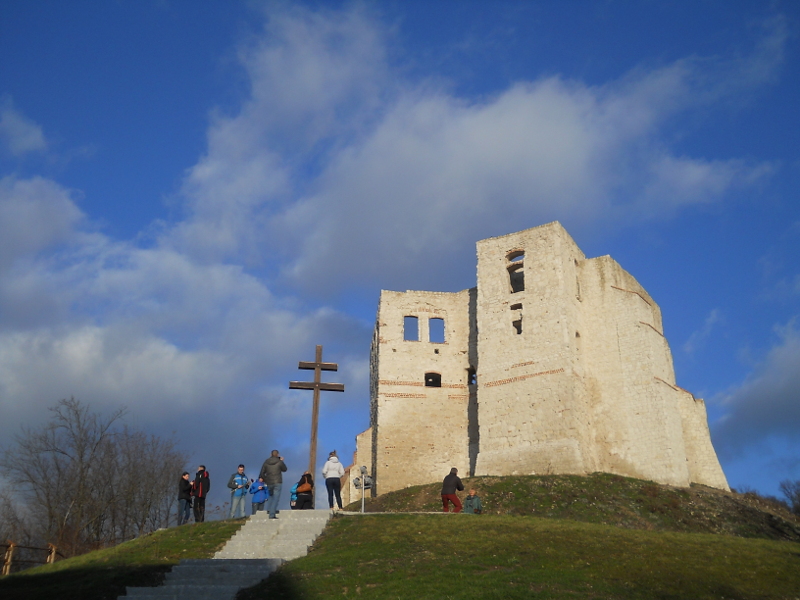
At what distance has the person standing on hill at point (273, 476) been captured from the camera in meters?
18.5

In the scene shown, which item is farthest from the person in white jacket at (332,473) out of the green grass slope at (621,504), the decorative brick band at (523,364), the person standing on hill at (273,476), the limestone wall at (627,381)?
the limestone wall at (627,381)

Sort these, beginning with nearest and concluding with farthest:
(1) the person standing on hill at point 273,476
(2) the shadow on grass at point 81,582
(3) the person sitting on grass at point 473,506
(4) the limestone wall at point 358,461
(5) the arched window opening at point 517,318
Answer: (2) the shadow on grass at point 81,582 → (1) the person standing on hill at point 273,476 → (3) the person sitting on grass at point 473,506 → (5) the arched window opening at point 517,318 → (4) the limestone wall at point 358,461

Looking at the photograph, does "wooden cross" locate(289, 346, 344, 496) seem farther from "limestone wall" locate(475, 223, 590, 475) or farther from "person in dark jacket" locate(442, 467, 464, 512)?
"limestone wall" locate(475, 223, 590, 475)

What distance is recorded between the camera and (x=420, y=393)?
3219 cm

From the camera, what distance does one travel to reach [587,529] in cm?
1703

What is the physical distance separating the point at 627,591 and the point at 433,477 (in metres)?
19.0

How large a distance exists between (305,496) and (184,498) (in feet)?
Result: 9.93

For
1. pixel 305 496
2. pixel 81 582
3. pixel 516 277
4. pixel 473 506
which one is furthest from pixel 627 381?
pixel 81 582

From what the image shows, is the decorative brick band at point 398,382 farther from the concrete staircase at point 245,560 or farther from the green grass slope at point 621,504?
the concrete staircase at point 245,560

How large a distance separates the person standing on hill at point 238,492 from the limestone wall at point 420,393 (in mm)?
11472

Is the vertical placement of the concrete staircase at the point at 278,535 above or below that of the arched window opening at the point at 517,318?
below

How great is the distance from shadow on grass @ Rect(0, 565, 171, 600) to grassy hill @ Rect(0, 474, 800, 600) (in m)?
0.03

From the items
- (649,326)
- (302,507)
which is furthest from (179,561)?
(649,326)

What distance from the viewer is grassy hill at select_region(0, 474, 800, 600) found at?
12.6 metres
